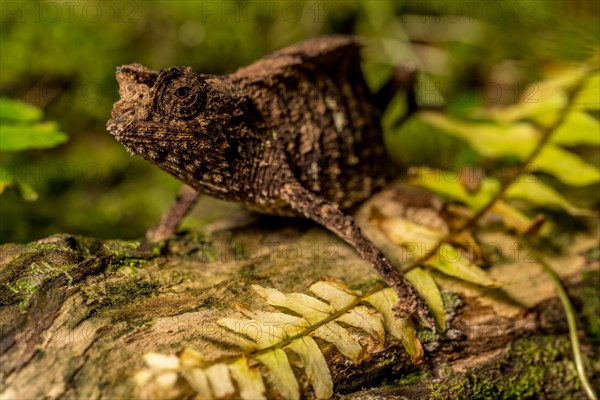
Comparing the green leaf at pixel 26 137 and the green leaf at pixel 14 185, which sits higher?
the green leaf at pixel 26 137

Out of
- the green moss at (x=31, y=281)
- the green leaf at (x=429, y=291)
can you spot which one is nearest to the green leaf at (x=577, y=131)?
the green leaf at (x=429, y=291)

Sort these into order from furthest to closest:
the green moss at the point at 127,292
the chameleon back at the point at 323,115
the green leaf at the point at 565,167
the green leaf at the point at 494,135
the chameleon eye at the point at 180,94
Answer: the green leaf at the point at 494,135, the green leaf at the point at 565,167, the chameleon back at the point at 323,115, the chameleon eye at the point at 180,94, the green moss at the point at 127,292

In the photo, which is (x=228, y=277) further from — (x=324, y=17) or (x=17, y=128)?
(x=324, y=17)

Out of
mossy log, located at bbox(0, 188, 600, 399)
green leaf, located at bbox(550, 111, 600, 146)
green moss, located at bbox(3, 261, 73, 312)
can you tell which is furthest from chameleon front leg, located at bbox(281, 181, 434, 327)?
green leaf, located at bbox(550, 111, 600, 146)

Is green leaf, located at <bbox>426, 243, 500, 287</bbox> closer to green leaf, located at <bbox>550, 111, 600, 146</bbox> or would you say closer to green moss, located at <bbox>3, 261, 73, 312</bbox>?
green leaf, located at <bbox>550, 111, 600, 146</bbox>

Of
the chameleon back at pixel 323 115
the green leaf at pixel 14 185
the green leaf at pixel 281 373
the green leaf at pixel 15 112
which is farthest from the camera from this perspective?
the green leaf at pixel 15 112

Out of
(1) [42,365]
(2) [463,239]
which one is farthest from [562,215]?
(1) [42,365]

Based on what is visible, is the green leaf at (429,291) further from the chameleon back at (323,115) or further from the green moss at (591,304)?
the green moss at (591,304)
